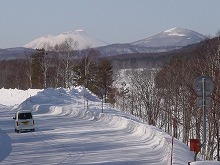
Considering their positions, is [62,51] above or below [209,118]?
above

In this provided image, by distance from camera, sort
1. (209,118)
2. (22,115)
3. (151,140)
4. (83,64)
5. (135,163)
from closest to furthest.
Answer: (135,163)
(151,140)
(22,115)
(209,118)
(83,64)

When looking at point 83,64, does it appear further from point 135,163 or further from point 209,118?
point 135,163

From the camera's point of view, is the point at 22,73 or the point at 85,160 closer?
the point at 85,160

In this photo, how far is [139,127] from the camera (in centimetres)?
2923

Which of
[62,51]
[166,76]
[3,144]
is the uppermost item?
[62,51]

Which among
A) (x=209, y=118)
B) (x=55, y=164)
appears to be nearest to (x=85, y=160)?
(x=55, y=164)

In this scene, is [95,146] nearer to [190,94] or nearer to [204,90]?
[204,90]

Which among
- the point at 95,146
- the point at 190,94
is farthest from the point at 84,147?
the point at 190,94

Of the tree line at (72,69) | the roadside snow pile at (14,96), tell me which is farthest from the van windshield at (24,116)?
the tree line at (72,69)

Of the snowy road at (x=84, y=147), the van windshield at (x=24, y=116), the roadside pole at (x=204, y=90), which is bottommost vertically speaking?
the snowy road at (x=84, y=147)

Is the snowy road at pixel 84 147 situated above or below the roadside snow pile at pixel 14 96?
below

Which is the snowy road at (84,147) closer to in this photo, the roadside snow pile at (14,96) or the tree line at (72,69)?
the roadside snow pile at (14,96)

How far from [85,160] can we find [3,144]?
849cm

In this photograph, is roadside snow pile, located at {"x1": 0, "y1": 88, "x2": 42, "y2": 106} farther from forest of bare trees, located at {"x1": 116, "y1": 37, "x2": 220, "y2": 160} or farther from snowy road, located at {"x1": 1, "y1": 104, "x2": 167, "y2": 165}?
snowy road, located at {"x1": 1, "y1": 104, "x2": 167, "y2": 165}
